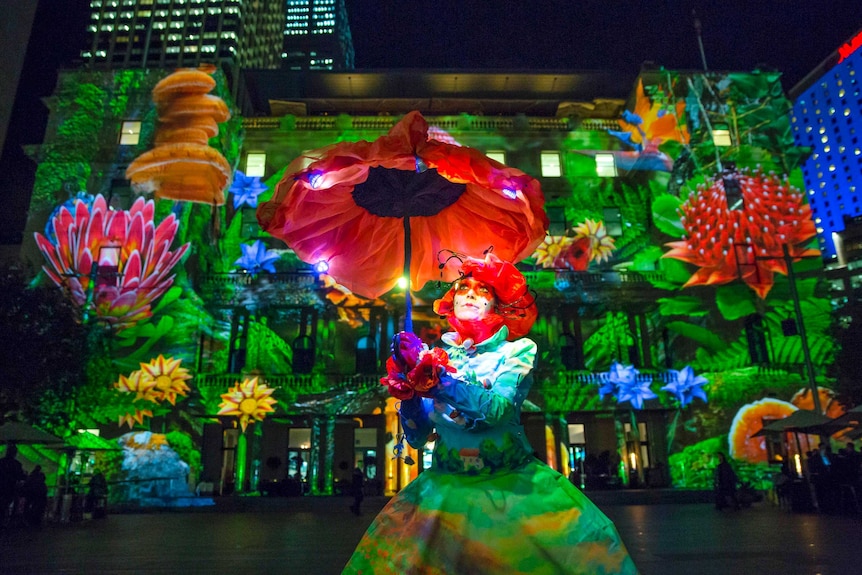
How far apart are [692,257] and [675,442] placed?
8.36m

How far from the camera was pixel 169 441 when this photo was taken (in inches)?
851

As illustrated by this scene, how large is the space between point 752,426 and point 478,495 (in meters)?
24.7

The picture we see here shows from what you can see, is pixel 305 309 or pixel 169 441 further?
pixel 305 309

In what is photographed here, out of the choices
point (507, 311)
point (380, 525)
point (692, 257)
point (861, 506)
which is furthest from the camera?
point (692, 257)

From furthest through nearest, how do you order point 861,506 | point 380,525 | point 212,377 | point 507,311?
point 212,377 → point 861,506 → point 507,311 → point 380,525

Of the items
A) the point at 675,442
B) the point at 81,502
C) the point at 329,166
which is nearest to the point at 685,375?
the point at 675,442

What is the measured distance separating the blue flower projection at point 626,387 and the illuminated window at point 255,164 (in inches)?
749

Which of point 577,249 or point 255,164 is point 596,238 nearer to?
point 577,249

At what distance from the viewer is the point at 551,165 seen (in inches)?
1152

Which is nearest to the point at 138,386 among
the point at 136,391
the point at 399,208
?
the point at 136,391

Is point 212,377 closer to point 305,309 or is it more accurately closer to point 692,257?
point 305,309

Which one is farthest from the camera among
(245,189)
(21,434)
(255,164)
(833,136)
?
(833,136)

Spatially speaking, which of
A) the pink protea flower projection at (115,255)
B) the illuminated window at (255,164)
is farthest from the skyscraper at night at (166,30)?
the pink protea flower projection at (115,255)

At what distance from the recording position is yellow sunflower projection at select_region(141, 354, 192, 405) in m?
22.1
